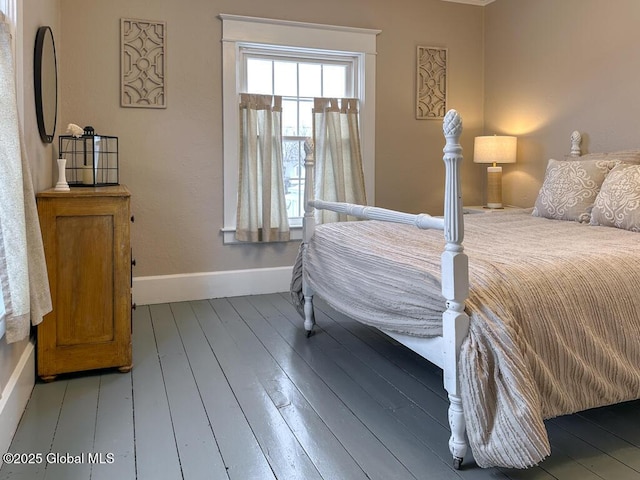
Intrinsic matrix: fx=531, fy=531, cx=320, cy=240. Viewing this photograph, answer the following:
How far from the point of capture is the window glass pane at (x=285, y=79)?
165 inches

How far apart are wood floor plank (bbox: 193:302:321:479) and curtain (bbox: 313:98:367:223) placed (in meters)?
1.55

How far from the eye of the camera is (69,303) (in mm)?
2508

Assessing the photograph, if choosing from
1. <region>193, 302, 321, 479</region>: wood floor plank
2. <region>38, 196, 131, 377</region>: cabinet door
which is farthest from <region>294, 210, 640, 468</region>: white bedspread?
<region>38, 196, 131, 377</region>: cabinet door

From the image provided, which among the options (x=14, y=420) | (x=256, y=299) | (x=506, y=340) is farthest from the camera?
(x=256, y=299)

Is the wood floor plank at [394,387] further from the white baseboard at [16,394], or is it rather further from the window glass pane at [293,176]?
the white baseboard at [16,394]

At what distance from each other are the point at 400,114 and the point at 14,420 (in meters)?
3.58

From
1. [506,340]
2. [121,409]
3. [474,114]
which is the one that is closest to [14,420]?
[121,409]

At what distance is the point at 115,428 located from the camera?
205 centimetres

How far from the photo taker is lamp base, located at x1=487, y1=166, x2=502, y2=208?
4.36 m

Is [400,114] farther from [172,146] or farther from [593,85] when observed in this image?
[172,146]

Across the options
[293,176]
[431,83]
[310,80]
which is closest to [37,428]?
[293,176]

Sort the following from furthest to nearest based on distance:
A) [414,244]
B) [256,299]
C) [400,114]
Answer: [400,114] → [256,299] → [414,244]

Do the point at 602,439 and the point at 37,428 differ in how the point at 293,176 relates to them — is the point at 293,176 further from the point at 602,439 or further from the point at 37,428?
the point at 602,439

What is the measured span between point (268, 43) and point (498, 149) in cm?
198
